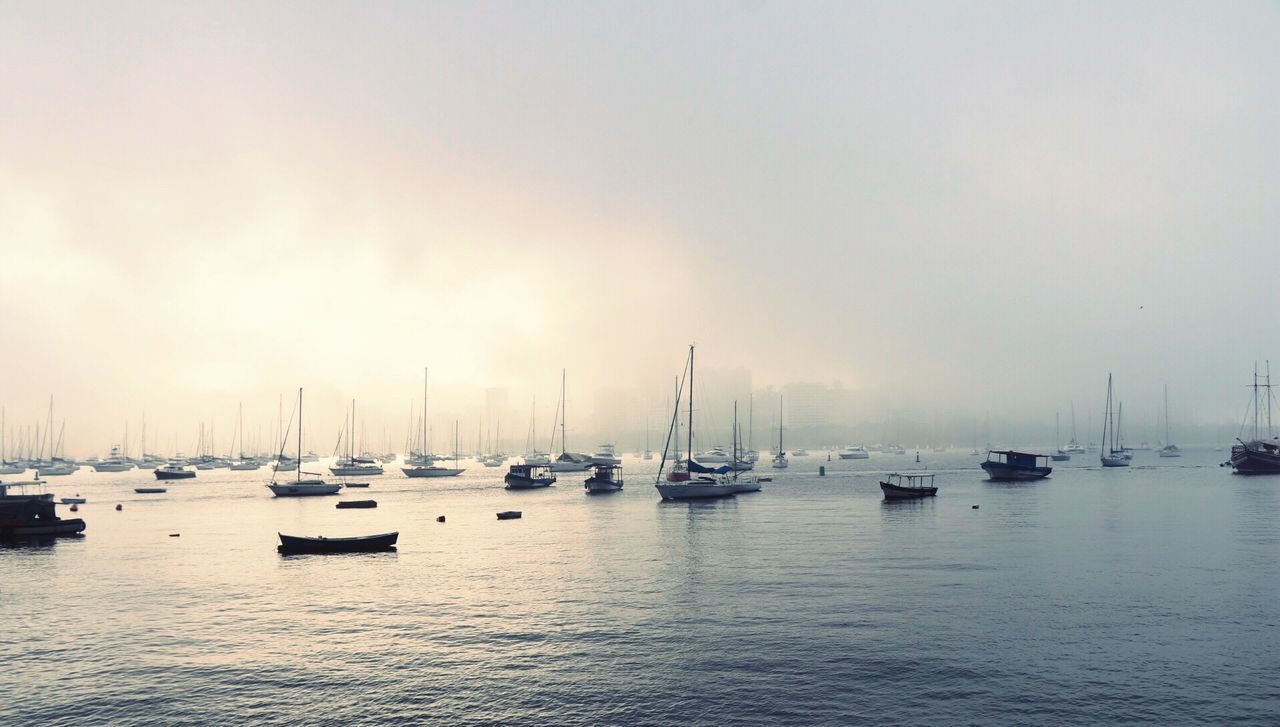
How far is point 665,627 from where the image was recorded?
45.1 m

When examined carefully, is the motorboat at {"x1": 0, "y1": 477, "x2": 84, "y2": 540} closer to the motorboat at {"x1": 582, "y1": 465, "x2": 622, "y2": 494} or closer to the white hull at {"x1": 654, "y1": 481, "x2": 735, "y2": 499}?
the white hull at {"x1": 654, "y1": 481, "x2": 735, "y2": 499}

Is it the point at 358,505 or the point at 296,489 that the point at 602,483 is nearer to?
the point at 358,505

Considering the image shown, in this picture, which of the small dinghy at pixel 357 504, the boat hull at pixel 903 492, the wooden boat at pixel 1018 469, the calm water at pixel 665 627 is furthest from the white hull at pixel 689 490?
the wooden boat at pixel 1018 469

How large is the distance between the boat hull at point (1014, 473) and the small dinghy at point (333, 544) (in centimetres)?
14056

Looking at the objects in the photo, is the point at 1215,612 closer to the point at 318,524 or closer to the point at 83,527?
the point at 318,524

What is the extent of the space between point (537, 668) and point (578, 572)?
88.3ft

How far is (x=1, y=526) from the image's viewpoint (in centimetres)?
8850

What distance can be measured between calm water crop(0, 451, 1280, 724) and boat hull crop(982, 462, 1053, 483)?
87314mm

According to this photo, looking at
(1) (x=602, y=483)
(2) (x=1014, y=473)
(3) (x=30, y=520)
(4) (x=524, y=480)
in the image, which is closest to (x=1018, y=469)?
(2) (x=1014, y=473)

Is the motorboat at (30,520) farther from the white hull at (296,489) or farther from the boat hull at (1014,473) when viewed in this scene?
the boat hull at (1014,473)

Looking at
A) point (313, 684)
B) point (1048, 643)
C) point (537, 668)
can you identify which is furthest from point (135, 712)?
point (1048, 643)

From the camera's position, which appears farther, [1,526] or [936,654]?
[1,526]

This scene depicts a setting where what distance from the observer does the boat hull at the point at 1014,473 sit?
179 m

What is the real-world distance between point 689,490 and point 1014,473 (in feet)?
282
